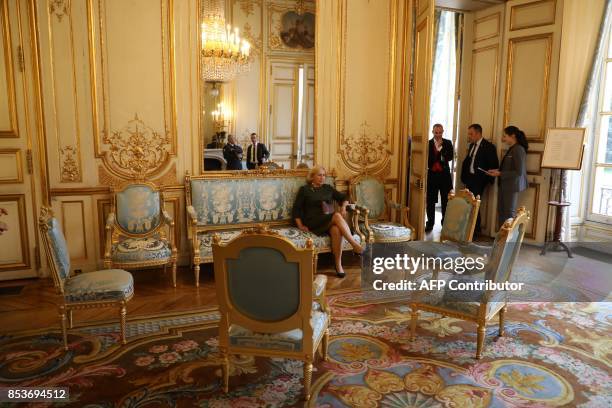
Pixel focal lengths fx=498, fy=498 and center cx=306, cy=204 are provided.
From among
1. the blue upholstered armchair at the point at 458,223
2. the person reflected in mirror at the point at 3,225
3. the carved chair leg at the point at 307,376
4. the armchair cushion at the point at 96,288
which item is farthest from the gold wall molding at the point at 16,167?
the blue upholstered armchair at the point at 458,223

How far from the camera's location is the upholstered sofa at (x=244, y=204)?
4.14 metres

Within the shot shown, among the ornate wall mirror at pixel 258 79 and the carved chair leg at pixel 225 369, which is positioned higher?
the ornate wall mirror at pixel 258 79

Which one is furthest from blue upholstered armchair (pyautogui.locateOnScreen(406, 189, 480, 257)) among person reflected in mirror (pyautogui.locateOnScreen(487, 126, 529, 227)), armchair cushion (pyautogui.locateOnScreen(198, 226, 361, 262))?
person reflected in mirror (pyautogui.locateOnScreen(487, 126, 529, 227))

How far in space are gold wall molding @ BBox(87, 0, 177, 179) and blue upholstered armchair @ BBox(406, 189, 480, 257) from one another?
2.29m

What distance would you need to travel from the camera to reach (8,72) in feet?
12.3

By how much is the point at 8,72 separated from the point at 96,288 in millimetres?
2071

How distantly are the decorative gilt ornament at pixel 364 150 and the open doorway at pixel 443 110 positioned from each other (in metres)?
0.98

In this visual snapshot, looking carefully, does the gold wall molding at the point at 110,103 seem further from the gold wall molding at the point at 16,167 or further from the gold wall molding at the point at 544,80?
the gold wall molding at the point at 544,80

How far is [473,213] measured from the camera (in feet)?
11.5

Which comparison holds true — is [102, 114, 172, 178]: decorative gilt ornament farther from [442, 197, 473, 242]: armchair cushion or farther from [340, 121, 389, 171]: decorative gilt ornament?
[442, 197, 473, 242]: armchair cushion

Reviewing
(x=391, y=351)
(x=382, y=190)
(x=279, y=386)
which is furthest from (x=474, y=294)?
(x=382, y=190)

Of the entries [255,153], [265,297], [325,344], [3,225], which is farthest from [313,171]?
[3,225]

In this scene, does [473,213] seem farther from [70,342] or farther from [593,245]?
[70,342]

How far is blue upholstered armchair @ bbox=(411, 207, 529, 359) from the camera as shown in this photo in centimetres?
253
